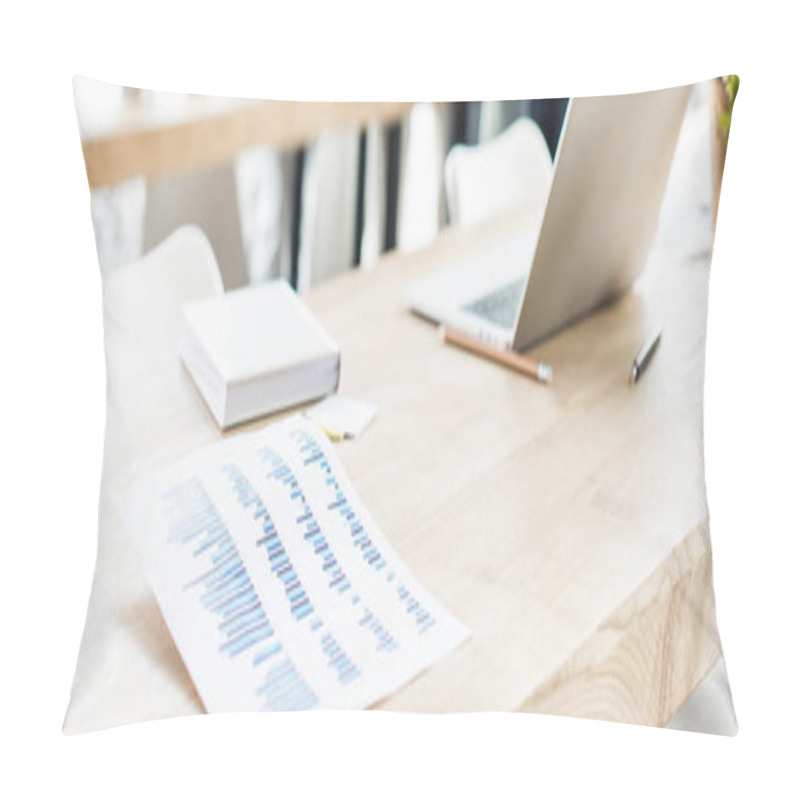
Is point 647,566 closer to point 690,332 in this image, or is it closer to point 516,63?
point 690,332

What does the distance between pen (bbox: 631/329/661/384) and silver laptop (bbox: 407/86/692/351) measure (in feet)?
0.21

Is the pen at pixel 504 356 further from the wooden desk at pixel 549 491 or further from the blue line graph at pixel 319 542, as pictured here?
the blue line graph at pixel 319 542

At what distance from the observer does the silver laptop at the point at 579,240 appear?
3.11ft

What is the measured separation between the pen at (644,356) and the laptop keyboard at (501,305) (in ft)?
0.40

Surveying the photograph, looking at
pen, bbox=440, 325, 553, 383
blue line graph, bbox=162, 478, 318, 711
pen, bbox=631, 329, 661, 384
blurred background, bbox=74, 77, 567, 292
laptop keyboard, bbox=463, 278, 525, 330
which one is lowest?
blue line graph, bbox=162, 478, 318, 711

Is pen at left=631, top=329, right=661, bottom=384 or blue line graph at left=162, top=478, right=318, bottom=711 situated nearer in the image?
blue line graph at left=162, top=478, right=318, bottom=711

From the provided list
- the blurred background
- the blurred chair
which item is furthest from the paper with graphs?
the blurred chair

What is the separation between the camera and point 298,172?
960mm

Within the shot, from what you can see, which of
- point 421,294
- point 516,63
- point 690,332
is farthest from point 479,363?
point 516,63

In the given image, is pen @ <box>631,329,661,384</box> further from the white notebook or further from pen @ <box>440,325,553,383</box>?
the white notebook

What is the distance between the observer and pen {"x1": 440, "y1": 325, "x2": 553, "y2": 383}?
1.02m

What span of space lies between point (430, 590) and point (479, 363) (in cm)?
24

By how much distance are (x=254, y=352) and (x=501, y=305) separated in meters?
0.25

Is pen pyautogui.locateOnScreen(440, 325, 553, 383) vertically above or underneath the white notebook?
underneath
